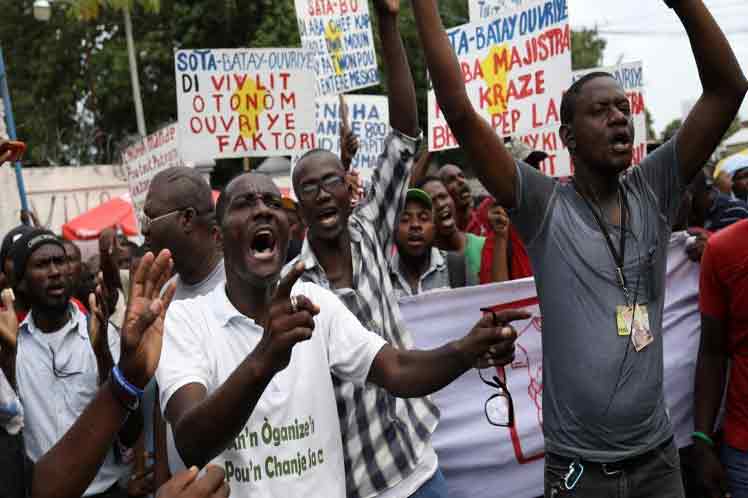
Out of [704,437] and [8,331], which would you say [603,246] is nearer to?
[704,437]

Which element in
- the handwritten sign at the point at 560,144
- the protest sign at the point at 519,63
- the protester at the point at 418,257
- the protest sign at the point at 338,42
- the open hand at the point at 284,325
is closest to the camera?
the open hand at the point at 284,325

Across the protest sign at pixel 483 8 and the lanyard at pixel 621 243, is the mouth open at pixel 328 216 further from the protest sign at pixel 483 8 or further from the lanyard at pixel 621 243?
the protest sign at pixel 483 8

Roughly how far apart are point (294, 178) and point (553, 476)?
156 centimetres

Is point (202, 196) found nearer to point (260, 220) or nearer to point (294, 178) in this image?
point (294, 178)

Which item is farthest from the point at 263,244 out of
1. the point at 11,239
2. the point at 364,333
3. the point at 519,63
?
the point at 519,63

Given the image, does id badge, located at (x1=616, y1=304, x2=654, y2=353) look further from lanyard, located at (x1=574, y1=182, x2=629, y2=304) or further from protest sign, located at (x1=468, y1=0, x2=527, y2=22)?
protest sign, located at (x1=468, y1=0, x2=527, y2=22)

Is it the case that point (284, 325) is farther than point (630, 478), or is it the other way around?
point (630, 478)

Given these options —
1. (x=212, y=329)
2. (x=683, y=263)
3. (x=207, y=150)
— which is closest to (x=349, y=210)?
(x=212, y=329)

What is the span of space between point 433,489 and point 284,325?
57.4 inches

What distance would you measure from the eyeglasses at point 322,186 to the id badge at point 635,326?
124cm

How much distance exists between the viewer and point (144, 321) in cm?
226

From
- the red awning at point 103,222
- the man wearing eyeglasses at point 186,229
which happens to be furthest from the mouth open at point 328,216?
the red awning at point 103,222

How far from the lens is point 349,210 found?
3.71m

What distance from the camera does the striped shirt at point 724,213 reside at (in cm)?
552
